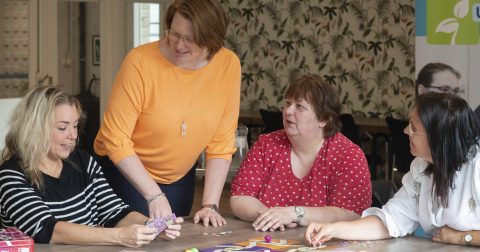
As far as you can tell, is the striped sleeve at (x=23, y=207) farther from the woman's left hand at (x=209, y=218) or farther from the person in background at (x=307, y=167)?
the person in background at (x=307, y=167)

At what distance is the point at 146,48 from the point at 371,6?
605cm

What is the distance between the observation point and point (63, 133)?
10.5 ft

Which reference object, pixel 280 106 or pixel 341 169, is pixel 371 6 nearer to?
pixel 280 106

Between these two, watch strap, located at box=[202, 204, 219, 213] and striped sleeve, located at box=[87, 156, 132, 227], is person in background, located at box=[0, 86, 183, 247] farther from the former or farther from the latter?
watch strap, located at box=[202, 204, 219, 213]

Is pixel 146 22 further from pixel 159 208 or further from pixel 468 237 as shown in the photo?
pixel 468 237

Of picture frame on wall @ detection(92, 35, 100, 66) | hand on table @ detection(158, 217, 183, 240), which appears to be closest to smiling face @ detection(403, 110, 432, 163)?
hand on table @ detection(158, 217, 183, 240)

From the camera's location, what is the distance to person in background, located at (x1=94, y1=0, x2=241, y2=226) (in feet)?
11.3

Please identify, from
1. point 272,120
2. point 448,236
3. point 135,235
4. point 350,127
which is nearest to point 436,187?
point 448,236

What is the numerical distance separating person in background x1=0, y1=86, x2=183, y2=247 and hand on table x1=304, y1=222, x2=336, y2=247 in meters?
0.43

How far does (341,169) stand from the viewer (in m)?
3.66

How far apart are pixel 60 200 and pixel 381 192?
54.2 inches

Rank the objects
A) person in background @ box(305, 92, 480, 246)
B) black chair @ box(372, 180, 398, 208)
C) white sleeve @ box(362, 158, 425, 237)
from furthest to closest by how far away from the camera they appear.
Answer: black chair @ box(372, 180, 398, 208), white sleeve @ box(362, 158, 425, 237), person in background @ box(305, 92, 480, 246)

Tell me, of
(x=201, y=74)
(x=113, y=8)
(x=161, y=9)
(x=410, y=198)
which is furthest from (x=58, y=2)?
(x=410, y=198)

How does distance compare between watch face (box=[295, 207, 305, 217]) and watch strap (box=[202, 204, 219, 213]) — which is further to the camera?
watch strap (box=[202, 204, 219, 213])
